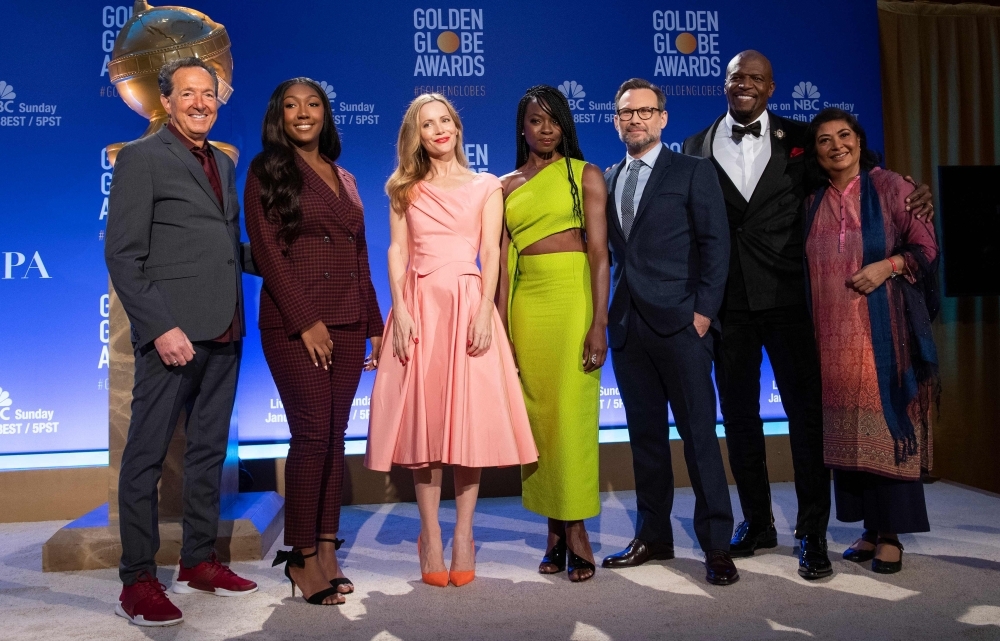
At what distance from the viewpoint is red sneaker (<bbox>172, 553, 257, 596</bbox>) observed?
3.14 m

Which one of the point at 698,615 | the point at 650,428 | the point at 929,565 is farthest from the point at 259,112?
the point at 929,565

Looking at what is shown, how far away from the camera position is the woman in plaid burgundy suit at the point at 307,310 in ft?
9.91

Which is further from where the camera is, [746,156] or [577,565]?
[746,156]

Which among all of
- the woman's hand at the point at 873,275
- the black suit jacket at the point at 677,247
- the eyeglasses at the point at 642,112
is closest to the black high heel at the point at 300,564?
the black suit jacket at the point at 677,247

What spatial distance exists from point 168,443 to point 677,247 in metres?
1.97

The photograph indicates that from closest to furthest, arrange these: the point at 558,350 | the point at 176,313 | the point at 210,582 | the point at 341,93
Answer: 1. the point at 176,313
2. the point at 210,582
3. the point at 558,350
4. the point at 341,93

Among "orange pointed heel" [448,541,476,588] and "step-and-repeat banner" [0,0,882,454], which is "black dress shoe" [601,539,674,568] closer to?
"orange pointed heel" [448,541,476,588]

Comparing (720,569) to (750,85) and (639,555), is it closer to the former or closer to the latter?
(639,555)

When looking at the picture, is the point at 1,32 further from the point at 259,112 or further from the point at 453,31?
the point at 453,31

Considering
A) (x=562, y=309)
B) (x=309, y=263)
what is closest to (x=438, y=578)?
(x=562, y=309)

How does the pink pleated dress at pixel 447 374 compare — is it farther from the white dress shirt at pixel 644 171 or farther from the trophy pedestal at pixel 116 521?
the trophy pedestal at pixel 116 521

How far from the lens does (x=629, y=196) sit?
3.37m

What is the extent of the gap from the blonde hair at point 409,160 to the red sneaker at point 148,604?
156 cm

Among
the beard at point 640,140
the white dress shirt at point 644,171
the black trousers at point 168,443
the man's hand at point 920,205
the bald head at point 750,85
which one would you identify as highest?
the bald head at point 750,85
